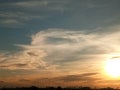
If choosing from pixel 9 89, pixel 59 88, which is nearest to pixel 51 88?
pixel 59 88

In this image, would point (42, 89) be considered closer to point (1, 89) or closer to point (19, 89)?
point (19, 89)

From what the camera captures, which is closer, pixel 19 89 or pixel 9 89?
pixel 9 89

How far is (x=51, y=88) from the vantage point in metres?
147

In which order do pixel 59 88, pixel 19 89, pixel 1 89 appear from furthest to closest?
1. pixel 19 89
2. pixel 59 88
3. pixel 1 89

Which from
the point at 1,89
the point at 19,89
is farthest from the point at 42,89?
the point at 1,89

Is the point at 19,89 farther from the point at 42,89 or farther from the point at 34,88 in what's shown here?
the point at 34,88

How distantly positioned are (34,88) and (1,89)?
43.7 feet

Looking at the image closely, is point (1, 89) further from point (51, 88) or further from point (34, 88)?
point (51, 88)

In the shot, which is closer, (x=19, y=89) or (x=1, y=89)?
(x=1, y=89)

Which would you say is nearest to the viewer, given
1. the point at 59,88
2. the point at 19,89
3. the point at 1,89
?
the point at 1,89

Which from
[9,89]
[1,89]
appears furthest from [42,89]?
[1,89]

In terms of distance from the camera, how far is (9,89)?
5714 inches

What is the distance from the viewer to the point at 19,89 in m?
158

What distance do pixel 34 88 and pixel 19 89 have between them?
2561cm
